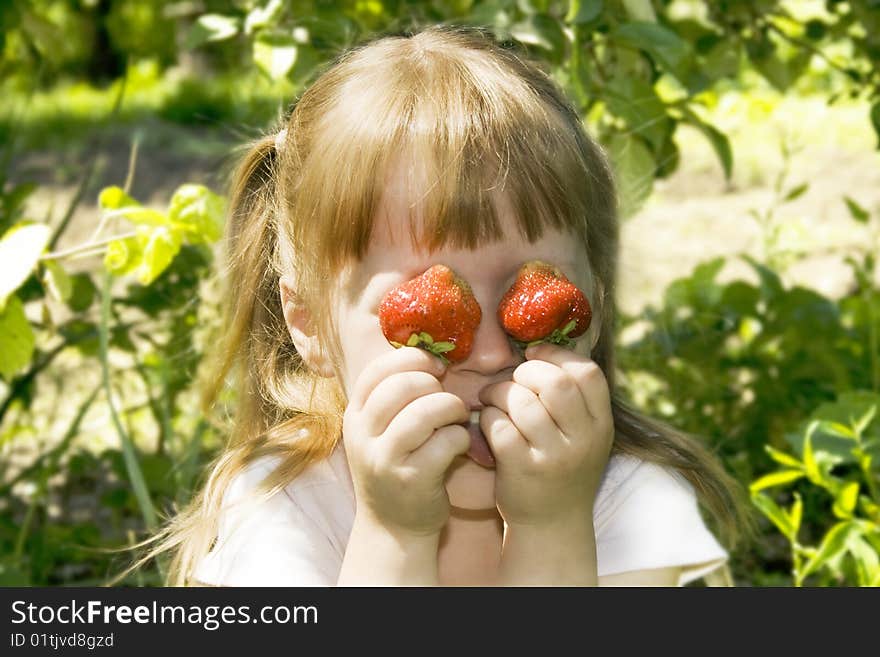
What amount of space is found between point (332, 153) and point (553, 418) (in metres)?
0.51

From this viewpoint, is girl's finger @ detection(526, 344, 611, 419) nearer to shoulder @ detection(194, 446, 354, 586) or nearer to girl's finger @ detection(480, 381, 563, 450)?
girl's finger @ detection(480, 381, 563, 450)

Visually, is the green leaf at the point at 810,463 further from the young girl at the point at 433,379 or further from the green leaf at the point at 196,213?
the green leaf at the point at 196,213

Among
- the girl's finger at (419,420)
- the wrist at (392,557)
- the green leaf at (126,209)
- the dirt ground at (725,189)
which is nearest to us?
the girl's finger at (419,420)

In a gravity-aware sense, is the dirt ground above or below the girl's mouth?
below

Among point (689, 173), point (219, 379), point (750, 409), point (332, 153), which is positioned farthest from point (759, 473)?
point (689, 173)

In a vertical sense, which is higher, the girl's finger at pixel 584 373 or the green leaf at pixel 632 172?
the girl's finger at pixel 584 373

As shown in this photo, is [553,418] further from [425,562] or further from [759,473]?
[759,473]

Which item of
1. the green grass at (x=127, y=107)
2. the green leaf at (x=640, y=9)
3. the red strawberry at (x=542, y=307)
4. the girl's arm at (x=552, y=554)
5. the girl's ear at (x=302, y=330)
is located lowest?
the green grass at (x=127, y=107)

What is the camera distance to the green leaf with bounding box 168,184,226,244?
1.94 m

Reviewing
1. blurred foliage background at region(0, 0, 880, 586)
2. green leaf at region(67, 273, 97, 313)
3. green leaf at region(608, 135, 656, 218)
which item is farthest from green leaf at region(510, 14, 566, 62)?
green leaf at region(67, 273, 97, 313)

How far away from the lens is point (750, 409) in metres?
2.93

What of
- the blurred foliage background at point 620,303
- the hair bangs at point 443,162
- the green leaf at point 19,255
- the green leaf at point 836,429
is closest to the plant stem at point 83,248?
the blurred foliage background at point 620,303

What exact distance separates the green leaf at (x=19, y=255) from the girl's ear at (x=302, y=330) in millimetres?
364

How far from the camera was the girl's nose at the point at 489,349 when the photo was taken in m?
1.60
